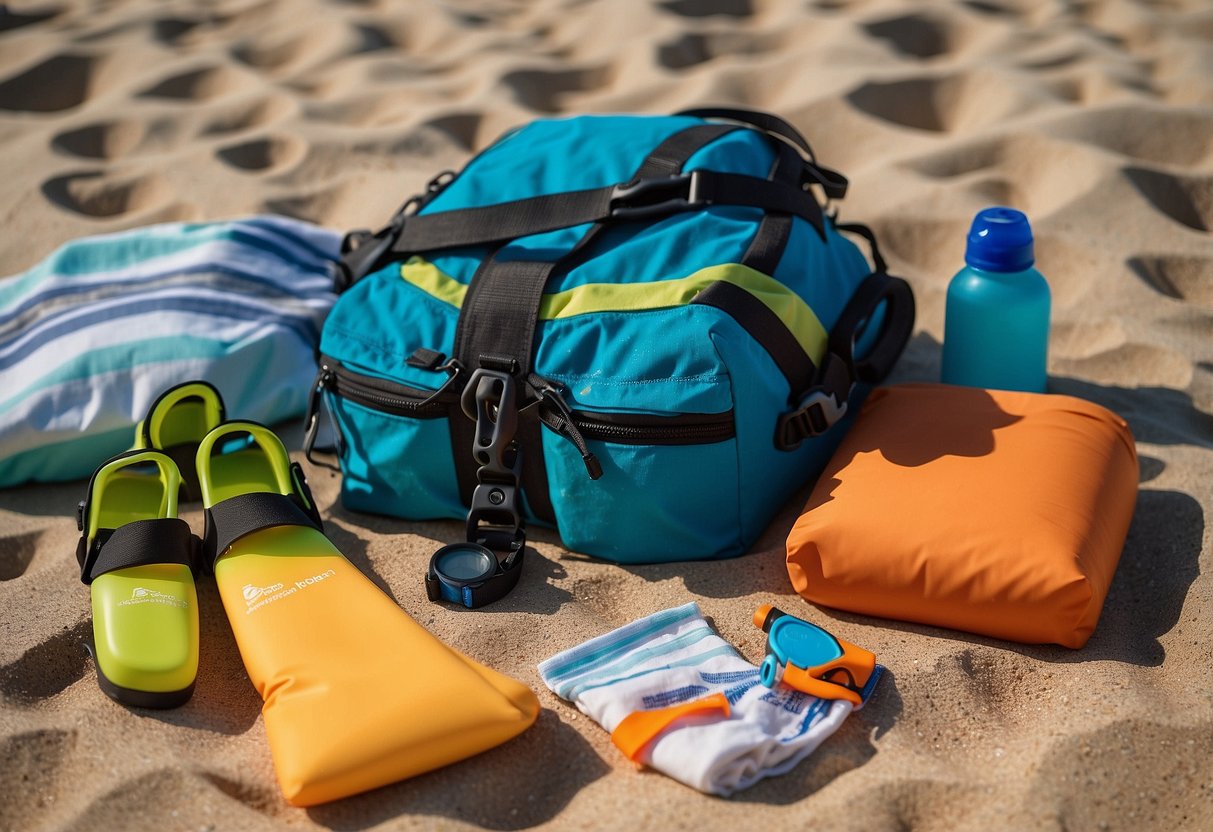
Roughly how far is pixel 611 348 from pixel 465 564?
1.59ft

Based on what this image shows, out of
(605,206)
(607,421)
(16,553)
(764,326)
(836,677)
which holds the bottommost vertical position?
(16,553)

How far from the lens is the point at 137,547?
6.41 ft

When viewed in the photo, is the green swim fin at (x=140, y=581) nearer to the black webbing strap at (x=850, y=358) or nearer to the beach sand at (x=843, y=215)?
the beach sand at (x=843, y=215)

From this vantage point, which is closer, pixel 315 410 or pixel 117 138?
pixel 315 410

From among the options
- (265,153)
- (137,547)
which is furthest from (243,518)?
(265,153)

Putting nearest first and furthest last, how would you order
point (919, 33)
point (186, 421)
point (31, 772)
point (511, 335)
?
point (31, 772) < point (511, 335) < point (186, 421) < point (919, 33)

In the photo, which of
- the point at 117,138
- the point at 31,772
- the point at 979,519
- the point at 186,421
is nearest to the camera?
the point at 31,772

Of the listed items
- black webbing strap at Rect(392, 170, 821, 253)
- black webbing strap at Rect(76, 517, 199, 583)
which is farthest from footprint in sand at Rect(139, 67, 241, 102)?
black webbing strap at Rect(76, 517, 199, 583)

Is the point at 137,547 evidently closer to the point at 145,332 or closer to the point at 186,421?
the point at 186,421

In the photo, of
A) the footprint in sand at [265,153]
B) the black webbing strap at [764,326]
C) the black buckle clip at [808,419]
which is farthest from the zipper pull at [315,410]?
the footprint in sand at [265,153]

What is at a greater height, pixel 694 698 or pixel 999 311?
pixel 999 311

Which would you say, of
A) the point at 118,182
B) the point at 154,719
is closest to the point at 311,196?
the point at 118,182

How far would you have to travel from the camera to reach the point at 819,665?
177 centimetres

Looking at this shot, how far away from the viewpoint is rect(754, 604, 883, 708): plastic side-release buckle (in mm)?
1749
